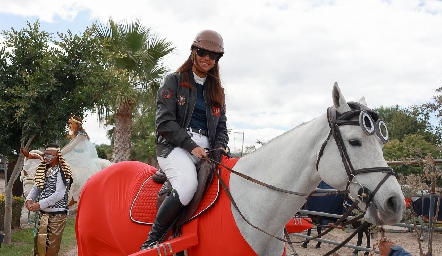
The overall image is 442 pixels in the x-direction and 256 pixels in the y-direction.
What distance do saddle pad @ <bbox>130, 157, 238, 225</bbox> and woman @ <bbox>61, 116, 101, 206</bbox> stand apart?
5.63m

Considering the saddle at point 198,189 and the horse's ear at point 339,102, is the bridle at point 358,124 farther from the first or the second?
the saddle at point 198,189

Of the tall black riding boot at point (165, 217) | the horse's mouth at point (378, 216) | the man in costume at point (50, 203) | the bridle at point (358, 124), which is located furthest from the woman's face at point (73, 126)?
the horse's mouth at point (378, 216)

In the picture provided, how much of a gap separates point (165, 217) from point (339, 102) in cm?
147

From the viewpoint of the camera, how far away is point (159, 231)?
3211 mm

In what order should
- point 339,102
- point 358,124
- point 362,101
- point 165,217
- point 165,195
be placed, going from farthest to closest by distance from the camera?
1. point 165,195
2. point 165,217
3. point 362,101
4. point 339,102
5. point 358,124

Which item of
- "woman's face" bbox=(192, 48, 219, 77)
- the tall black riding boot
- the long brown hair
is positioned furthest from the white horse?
"woman's face" bbox=(192, 48, 219, 77)

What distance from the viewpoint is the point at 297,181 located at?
2928 millimetres

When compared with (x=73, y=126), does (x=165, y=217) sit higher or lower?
lower

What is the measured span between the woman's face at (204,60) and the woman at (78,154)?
597 centimetres

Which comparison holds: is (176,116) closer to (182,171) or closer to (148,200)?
(182,171)

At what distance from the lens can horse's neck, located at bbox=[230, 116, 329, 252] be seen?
291cm

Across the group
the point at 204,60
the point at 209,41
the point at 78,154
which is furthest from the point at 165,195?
the point at 78,154

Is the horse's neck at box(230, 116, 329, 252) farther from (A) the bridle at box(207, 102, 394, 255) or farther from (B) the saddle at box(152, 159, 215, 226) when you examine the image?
(B) the saddle at box(152, 159, 215, 226)

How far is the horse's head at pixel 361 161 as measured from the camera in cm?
247
